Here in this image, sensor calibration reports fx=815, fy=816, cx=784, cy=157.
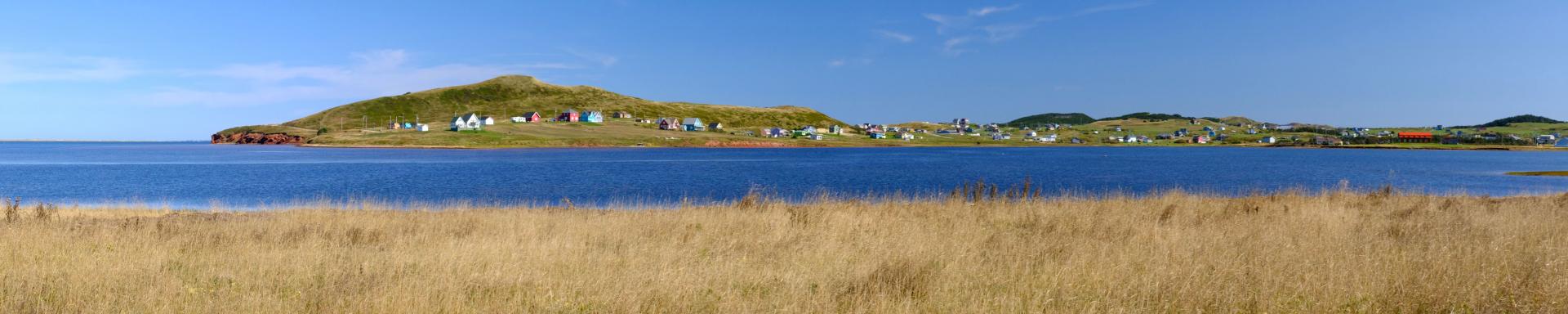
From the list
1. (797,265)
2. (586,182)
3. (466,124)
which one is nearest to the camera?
(797,265)

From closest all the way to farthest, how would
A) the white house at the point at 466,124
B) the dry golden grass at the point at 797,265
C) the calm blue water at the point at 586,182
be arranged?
the dry golden grass at the point at 797,265 < the calm blue water at the point at 586,182 < the white house at the point at 466,124

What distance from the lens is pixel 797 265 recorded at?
1023cm

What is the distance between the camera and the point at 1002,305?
24.2ft

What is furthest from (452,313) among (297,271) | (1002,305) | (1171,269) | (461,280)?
(1171,269)

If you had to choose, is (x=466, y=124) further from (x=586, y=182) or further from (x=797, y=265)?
(x=797, y=265)

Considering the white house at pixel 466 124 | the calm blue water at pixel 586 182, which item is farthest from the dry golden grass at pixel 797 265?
the white house at pixel 466 124

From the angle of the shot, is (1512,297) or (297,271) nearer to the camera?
(1512,297)

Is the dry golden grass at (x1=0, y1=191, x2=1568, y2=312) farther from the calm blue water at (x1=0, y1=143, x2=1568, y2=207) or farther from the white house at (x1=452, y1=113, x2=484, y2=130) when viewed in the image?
the white house at (x1=452, y1=113, x2=484, y2=130)

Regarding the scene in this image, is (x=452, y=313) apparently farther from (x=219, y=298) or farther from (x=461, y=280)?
(x=219, y=298)

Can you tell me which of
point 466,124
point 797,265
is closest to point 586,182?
point 797,265

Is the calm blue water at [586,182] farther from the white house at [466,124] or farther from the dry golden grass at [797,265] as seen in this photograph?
the white house at [466,124]

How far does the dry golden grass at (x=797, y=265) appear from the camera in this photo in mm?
7789

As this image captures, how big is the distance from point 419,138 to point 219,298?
526 ft

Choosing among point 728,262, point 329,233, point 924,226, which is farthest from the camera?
A: point 924,226
